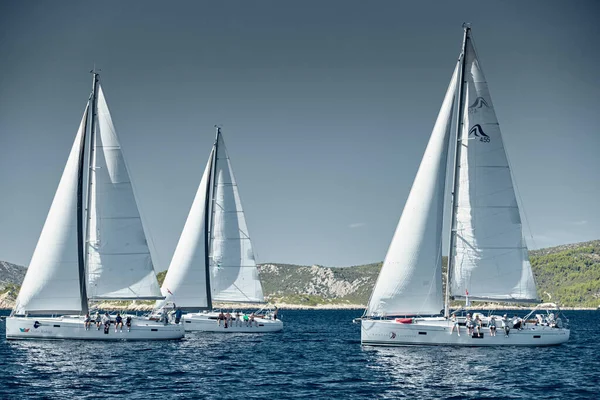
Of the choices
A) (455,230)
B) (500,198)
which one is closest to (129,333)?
(455,230)

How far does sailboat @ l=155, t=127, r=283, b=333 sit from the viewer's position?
2427 inches

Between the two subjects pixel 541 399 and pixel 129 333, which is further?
pixel 129 333

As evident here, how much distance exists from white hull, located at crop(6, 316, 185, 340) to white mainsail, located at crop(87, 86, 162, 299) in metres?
2.22

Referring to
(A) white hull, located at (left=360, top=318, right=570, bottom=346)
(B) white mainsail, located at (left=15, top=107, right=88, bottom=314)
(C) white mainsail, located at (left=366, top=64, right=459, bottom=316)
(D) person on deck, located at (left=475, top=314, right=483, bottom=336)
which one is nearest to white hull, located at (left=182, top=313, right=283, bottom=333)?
(B) white mainsail, located at (left=15, top=107, right=88, bottom=314)

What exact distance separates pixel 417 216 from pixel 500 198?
5.41 metres

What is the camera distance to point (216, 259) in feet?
208

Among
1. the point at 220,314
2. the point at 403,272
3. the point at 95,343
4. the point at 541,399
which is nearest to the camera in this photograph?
the point at 541,399

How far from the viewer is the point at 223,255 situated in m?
63.6

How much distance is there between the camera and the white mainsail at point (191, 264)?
6138 cm

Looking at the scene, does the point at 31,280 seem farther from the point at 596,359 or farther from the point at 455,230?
the point at 596,359

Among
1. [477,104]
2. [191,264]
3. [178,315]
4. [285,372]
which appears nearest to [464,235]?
[477,104]

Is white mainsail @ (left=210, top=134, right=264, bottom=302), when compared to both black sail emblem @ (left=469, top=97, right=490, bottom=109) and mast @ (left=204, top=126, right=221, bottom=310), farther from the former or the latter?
black sail emblem @ (left=469, top=97, right=490, bottom=109)

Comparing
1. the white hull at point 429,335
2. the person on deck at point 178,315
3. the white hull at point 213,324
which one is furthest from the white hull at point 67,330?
the white hull at point 429,335

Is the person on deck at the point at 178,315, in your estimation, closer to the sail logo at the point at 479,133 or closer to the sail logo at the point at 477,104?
the sail logo at the point at 479,133
